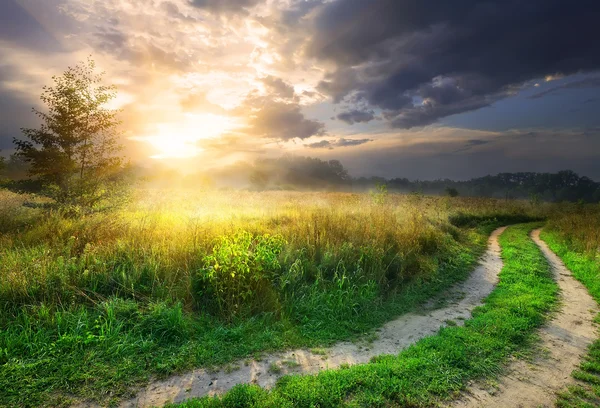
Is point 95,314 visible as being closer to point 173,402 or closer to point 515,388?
point 173,402

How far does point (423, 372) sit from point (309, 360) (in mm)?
1671

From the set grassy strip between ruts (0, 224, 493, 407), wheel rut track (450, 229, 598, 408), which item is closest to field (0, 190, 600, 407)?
grassy strip between ruts (0, 224, 493, 407)

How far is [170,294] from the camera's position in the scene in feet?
20.6

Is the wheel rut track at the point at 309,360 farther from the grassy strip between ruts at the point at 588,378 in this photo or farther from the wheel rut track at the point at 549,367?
the grassy strip between ruts at the point at 588,378

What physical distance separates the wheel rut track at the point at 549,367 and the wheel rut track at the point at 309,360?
145 centimetres

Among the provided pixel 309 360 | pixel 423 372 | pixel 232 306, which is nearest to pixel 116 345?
pixel 232 306

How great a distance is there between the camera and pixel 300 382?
13.6 feet

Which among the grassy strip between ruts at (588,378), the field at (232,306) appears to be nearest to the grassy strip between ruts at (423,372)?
the field at (232,306)

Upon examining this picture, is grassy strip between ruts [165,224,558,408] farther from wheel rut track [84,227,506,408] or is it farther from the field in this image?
wheel rut track [84,227,506,408]

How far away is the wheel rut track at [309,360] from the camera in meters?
4.06

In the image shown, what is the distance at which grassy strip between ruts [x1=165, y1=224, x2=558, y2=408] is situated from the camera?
151 inches

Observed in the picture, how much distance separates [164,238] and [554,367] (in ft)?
27.2

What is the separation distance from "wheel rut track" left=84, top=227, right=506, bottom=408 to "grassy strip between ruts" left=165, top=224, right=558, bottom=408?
31 centimetres

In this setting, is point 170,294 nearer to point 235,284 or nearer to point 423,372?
point 235,284
